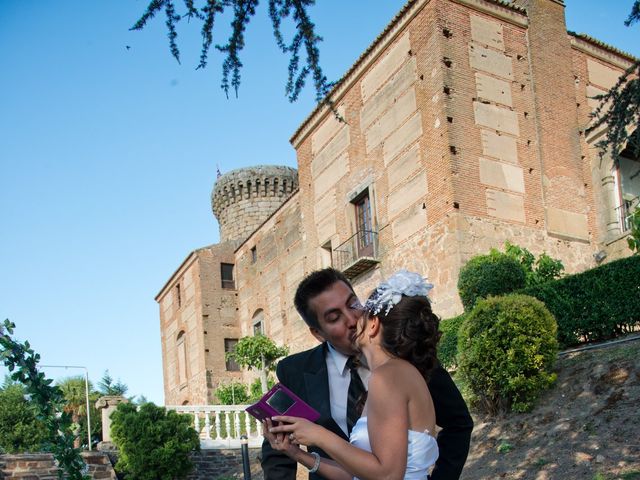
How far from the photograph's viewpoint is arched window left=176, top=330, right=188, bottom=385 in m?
32.7

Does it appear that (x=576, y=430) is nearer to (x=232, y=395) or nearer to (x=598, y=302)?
(x=598, y=302)

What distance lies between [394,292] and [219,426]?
1476 centimetres

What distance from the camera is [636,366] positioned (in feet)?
32.3

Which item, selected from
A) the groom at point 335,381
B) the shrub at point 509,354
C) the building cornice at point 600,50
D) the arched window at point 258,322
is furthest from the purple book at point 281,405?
the arched window at point 258,322

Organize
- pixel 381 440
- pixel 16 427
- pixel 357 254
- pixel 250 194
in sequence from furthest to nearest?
1. pixel 250 194
2. pixel 16 427
3. pixel 357 254
4. pixel 381 440

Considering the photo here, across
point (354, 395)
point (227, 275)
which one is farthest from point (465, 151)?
point (227, 275)

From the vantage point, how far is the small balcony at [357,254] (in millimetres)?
19875

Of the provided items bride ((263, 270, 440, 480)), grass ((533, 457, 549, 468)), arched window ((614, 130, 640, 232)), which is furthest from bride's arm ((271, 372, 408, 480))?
arched window ((614, 130, 640, 232))

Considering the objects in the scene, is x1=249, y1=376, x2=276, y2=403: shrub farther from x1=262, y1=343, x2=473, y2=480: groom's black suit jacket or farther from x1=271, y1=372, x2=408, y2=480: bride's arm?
x1=271, y1=372, x2=408, y2=480: bride's arm

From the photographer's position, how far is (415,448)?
2.71m

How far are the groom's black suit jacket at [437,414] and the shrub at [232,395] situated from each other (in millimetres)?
24637

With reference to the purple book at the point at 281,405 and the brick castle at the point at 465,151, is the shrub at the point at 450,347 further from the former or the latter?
the purple book at the point at 281,405

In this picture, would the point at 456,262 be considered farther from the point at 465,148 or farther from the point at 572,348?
the point at 572,348

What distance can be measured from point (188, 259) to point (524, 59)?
17.6 meters
